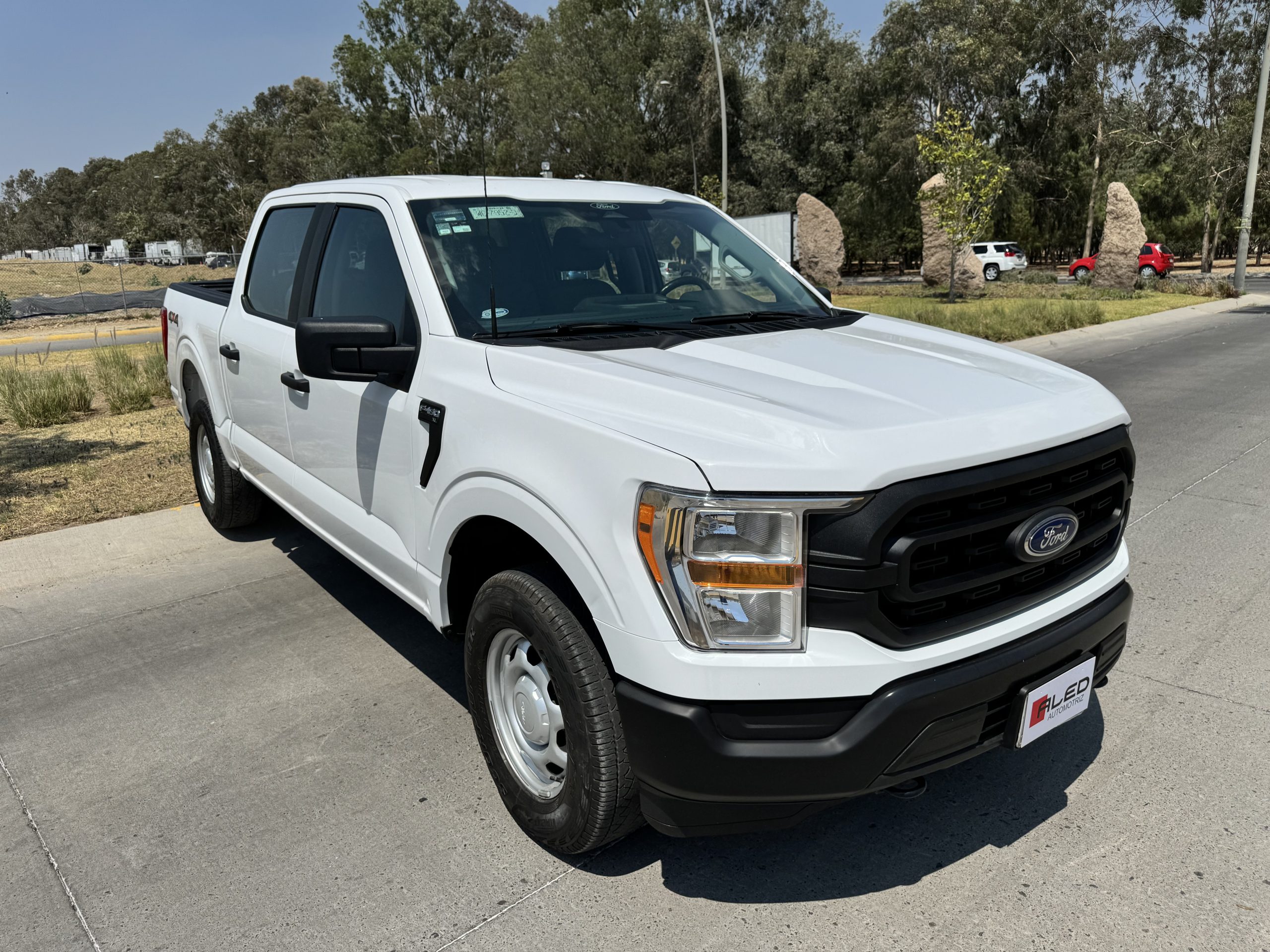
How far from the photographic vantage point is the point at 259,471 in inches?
178

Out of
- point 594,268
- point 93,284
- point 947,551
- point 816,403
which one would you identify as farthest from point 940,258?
point 93,284

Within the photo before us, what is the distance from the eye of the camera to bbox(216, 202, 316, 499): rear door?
4055 millimetres

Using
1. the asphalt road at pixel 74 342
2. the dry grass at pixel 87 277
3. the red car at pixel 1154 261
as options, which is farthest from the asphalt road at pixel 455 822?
the dry grass at pixel 87 277

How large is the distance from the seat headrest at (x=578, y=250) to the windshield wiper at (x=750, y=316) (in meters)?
0.45

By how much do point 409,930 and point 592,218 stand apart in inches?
102

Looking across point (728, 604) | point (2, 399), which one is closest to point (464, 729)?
point (728, 604)

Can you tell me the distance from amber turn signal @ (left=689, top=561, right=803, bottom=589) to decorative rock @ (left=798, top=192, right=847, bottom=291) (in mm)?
27348

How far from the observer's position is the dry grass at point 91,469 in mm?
6398

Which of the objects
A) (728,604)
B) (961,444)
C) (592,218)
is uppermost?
(592,218)

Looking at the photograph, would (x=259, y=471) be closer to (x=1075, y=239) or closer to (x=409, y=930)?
(x=409, y=930)

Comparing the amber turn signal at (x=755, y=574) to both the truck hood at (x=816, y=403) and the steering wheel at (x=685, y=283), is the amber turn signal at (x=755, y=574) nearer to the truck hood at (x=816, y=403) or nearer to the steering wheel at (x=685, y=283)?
the truck hood at (x=816, y=403)

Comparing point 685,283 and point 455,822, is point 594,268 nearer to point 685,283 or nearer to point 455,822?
point 685,283

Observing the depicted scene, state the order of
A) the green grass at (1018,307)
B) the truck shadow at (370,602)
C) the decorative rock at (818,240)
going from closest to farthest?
1. the truck shadow at (370,602)
2. the green grass at (1018,307)
3. the decorative rock at (818,240)

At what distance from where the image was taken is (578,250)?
3.50m
